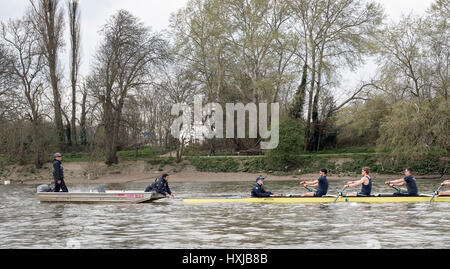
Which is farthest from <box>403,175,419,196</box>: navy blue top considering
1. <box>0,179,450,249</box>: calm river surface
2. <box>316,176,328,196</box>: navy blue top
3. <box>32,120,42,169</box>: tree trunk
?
<box>32,120,42,169</box>: tree trunk

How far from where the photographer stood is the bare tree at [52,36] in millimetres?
51125

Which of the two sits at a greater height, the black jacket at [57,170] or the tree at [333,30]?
the tree at [333,30]

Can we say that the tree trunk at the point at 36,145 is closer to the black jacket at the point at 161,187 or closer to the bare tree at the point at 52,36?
the bare tree at the point at 52,36

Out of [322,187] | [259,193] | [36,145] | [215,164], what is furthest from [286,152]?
[259,193]

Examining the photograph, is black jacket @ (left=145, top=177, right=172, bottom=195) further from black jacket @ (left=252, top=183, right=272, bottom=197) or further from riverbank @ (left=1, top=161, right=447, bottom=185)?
riverbank @ (left=1, top=161, right=447, bottom=185)

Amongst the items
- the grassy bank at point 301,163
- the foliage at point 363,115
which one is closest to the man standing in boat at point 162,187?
the grassy bank at point 301,163

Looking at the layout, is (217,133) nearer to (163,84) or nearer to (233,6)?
(163,84)

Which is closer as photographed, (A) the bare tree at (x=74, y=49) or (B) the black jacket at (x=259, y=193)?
(B) the black jacket at (x=259, y=193)

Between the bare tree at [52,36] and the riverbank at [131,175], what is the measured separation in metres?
7.61

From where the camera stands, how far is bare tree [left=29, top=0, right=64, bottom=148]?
5112 centimetres

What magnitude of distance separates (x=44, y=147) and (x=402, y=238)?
39691mm

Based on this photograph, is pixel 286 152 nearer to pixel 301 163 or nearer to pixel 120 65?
pixel 301 163

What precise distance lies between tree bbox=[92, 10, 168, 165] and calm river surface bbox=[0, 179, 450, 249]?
78.5ft
